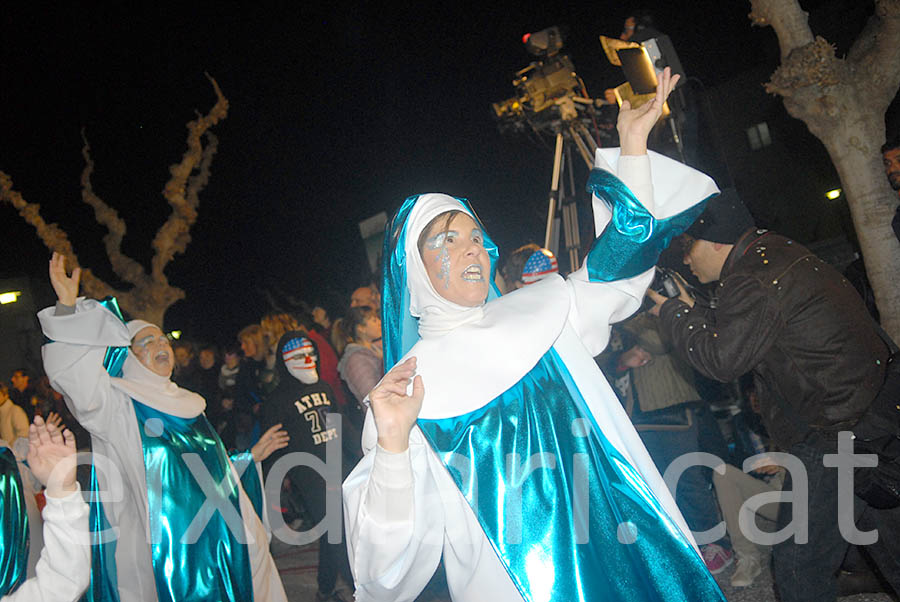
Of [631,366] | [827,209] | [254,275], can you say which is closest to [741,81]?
[827,209]

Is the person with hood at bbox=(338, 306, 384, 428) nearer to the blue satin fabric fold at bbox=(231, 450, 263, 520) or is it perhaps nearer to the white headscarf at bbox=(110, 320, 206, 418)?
the blue satin fabric fold at bbox=(231, 450, 263, 520)

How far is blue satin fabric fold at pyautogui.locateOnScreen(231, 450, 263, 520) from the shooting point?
444cm

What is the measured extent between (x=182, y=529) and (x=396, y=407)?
2495 millimetres

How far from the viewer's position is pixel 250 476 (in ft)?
14.7

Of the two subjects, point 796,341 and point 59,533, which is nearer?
point 59,533

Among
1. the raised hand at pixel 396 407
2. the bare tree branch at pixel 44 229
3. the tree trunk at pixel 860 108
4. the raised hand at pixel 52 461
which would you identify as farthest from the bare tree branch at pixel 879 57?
the bare tree branch at pixel 44 229

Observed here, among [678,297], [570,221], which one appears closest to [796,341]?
[678,297]

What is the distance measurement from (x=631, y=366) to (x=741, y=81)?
18810mm

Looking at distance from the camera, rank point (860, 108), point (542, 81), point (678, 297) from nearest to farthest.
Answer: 1. point (678, 297)
2. point (860, 108)
3. point (542, 81)

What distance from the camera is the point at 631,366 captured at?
4.76 metres

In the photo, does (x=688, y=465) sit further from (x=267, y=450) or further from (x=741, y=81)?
(x=741, y=81)

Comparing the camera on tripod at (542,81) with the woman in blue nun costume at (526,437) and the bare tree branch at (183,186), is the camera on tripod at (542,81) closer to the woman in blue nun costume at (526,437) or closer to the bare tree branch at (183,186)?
the woman in blue nun costume at (526,437)

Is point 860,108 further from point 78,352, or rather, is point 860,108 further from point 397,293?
point 78,352

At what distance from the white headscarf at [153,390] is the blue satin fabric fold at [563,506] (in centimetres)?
249
